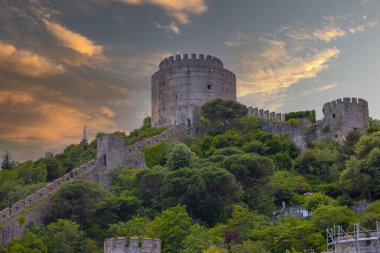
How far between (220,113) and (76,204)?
22526 millimetres

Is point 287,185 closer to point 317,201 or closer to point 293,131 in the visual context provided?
point 317,201

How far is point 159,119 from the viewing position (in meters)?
73.7

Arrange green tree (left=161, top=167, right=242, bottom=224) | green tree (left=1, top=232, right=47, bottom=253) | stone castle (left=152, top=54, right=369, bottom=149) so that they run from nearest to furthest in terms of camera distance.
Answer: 1. green tree (left=1, top=232, right=47, bottom=253)
2. green tree (left=161, top=167, right=242, bottom=224)
3. stone castle (left=152, top=54, right=369, bottom=149)

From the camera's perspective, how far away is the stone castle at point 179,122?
161 ft

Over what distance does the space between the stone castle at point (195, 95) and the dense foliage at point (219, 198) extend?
472 centimetres

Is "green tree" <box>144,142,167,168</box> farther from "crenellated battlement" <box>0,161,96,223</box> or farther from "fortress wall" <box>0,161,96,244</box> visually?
"fortress wall" <box>0,161,96,244</box>

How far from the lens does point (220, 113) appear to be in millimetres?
67062

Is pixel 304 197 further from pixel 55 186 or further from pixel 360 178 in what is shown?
pixel 55 186

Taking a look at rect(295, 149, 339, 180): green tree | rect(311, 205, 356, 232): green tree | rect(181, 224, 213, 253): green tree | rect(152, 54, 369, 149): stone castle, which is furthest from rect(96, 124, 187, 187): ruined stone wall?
rect(311, 205, 356, 232): green tree

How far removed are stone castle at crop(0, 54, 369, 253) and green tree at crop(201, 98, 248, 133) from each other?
4.82 ft

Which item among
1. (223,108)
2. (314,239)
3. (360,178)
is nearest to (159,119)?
(223,108)

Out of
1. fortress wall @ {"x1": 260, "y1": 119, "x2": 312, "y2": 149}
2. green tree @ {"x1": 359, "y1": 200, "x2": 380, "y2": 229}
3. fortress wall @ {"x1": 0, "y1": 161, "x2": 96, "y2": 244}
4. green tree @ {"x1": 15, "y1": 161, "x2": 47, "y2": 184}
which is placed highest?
fortress wall @ {"x1": 260, "y1": 119, "x2": 312, "y2": 149}

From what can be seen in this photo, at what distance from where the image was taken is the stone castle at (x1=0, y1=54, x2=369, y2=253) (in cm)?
4894

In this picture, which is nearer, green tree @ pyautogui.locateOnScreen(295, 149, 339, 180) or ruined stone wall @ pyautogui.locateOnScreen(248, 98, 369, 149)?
green tree @ pyautogui.locateOnScreen(295, 149, 339, 180)
